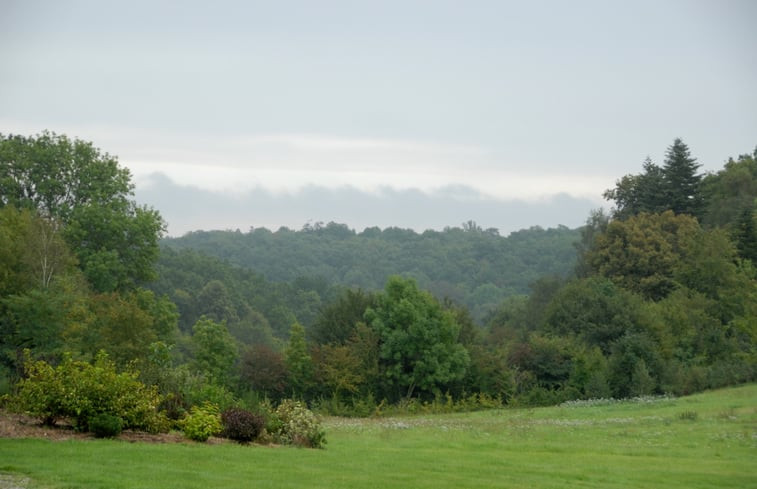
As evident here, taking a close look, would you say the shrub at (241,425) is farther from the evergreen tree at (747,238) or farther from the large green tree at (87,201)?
the evergreen tree at (747,238)

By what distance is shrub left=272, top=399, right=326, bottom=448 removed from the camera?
21.3 metres

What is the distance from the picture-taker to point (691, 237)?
6619cm

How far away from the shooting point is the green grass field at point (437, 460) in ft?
48.4

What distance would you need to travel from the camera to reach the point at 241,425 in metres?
20.0

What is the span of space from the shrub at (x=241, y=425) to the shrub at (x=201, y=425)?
29 cm

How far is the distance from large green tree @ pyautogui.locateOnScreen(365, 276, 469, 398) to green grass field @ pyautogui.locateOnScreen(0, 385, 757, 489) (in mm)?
19490

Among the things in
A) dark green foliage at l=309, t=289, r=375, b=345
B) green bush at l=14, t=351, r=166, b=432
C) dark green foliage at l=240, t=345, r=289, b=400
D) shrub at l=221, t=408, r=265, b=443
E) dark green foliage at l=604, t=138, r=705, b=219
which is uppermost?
dark green foliage at l=604, t=138, r=705, b=219

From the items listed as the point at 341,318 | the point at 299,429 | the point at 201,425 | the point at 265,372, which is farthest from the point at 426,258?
the point at 201,425

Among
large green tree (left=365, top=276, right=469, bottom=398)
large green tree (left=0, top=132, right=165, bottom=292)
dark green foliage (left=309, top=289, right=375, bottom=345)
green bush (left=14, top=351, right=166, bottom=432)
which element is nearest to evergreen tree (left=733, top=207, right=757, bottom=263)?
large green tree (left=365, top=276, right=469, bottom=398)

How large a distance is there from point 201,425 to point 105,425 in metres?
2.05

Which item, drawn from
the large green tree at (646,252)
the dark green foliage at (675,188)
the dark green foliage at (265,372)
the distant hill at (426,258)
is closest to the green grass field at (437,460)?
the dark green foliage at (265,372)

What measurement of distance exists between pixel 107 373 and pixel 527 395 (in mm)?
34071

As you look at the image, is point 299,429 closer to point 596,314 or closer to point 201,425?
point 201,425

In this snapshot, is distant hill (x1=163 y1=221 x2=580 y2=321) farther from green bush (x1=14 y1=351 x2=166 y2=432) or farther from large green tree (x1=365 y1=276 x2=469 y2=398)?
green bush (x1=14 y1=351 x2=166 y2=432)
